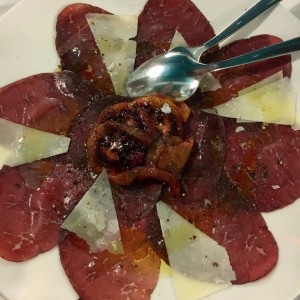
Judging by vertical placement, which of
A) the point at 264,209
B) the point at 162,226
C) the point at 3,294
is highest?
the point at 3,294

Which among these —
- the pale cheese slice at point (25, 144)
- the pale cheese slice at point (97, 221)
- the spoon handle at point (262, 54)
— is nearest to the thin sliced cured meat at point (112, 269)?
the pale cheese slice at point (97, 221)

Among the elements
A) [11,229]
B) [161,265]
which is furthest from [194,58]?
[11,229]

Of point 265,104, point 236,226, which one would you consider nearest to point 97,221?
point 236,226

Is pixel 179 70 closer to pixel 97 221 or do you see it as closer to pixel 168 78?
pixel 168 78

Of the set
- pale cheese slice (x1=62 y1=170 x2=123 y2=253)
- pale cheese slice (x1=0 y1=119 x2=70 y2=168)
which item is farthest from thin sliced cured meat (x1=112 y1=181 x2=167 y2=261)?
pale cheese slice (x1=0 y1=119 x2=70 y2=168)

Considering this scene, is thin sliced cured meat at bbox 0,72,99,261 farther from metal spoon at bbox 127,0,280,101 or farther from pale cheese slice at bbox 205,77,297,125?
pale cheese slice at bbox 205,77,297,125

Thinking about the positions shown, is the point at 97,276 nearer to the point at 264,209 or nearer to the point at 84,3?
the point at 264,209

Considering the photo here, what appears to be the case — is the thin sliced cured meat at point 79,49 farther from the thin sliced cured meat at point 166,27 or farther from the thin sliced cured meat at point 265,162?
the thin sliced cured meat at point 265,162
